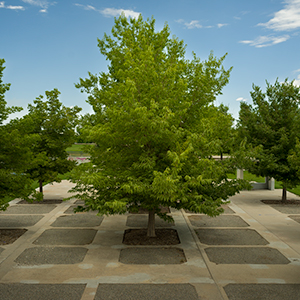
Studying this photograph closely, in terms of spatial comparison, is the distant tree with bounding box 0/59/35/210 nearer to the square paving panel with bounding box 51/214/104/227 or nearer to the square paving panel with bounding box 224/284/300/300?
the square paving panel with bounding box 51/214/104/227

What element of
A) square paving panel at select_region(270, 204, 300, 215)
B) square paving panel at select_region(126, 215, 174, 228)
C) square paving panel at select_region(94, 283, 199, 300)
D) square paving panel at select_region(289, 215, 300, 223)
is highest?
square paving panel at select_region(270, 204, 300, 215)

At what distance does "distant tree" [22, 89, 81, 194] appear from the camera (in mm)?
15750

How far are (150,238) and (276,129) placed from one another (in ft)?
30.3

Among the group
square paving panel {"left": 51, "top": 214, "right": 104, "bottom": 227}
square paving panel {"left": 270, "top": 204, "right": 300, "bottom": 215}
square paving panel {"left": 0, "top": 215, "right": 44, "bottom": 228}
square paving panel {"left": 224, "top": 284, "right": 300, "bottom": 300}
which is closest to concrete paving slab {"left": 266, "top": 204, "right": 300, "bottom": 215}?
square paving panel {"left": 270, "top": 204, "right": 300, "bottom": 215}

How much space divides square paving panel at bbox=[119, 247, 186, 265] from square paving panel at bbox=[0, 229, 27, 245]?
151 inches

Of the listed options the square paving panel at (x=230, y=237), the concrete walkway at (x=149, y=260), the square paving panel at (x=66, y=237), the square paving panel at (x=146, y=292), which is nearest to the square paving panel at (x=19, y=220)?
the concrete walkway at (x=149, y=260)

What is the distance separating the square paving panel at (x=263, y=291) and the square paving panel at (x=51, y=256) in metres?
4.07

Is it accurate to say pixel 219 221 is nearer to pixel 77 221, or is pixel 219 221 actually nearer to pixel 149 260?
pixel 149 260

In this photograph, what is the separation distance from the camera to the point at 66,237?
1047 cm

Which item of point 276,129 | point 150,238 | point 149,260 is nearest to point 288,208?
point 276,129

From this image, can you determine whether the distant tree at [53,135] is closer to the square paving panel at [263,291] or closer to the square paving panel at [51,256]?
the square paving panel at [51,256]

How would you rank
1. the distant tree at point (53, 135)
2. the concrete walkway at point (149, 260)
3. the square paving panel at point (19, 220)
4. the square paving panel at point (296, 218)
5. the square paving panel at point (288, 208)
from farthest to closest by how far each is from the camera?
the distant tree at point (53, 135) → the square paving panel at point (288, 208) → the square paving panel at point (296, 218) → the square paving panel at point (19, 220) → the concrete walkway at point (149, 260)

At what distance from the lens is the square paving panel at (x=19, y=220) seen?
12.0m

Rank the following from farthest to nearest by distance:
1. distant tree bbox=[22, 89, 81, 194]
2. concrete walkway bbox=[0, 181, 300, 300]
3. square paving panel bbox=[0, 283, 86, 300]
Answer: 1. distant tree bbox=[22, 89, 81, 194]
2. concrete walkway bbox=[0, 181, 300, 300]
3. square paving panel bbox=[0, 283, 86, 300]
